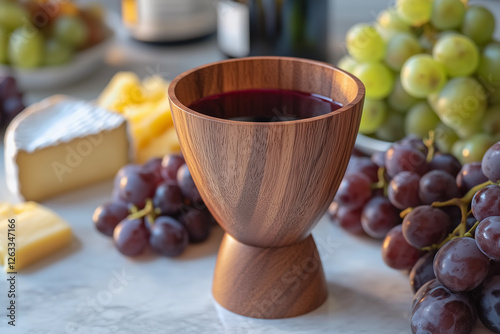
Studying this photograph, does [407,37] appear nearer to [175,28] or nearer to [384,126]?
[384,126]

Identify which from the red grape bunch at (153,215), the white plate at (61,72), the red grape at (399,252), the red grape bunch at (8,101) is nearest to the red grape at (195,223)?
the red grape bunch at (153,215)

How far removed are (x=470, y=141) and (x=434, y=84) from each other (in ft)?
0.26

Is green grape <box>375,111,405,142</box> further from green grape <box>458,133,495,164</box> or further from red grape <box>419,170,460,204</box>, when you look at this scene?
red grape <box>419,170,460,204</box>

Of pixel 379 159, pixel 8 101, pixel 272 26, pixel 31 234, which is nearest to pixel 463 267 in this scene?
pixel 379 159

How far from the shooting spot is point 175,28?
127 cm

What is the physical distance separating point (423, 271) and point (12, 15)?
0.83 m

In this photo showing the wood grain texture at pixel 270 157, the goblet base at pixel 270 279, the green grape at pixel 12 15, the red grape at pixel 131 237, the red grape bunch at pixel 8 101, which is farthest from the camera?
the green grape at pixel 12 15

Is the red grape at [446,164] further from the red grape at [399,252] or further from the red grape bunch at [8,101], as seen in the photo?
the red grape bunch at [8,101]

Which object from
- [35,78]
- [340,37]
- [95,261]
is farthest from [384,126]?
[35,78]

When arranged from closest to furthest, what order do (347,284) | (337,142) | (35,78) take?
(337,142)
(347,284)
(35,78)

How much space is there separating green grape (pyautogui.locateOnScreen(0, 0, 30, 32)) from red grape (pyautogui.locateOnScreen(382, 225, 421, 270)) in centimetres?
78

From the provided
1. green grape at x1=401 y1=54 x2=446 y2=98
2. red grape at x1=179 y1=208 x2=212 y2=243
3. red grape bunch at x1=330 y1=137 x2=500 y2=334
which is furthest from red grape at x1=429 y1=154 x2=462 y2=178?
red grape at x1=179 y1=208 x2=212 y2=243

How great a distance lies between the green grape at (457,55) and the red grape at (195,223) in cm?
33

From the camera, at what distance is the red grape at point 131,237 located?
28.0 inches
